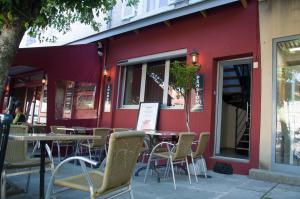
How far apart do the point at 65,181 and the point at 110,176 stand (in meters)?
0.46

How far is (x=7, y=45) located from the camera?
3566mm

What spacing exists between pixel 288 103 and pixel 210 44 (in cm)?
209

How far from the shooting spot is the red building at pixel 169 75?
6034mm

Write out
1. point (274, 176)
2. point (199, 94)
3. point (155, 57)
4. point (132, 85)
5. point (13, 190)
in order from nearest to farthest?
1. point (13, 190)
2. point (274, 176)
3. point (199, 94)
4. point (155, 57)
5. point (132, 85)

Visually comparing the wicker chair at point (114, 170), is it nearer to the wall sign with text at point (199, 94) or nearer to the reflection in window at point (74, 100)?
the wall sign with text at point (199, 94)

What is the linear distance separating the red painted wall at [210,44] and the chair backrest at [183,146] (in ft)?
5.27

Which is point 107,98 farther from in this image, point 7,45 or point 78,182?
point 78,182

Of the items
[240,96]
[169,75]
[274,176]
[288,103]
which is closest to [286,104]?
[288,103]

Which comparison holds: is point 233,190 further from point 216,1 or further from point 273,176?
point 216,1

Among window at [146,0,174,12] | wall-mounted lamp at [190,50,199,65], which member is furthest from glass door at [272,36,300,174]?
window at [146,0,174,12]

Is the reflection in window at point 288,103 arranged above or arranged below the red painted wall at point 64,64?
below

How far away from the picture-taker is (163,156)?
453 centimetres

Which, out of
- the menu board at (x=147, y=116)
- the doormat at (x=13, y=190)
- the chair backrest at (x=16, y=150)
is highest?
the menu board at (x=147, y=116)

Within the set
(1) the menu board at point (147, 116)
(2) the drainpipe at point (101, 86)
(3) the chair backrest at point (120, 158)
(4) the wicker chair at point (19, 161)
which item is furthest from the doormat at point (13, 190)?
(2) the drainpipe at point (101, 86)
